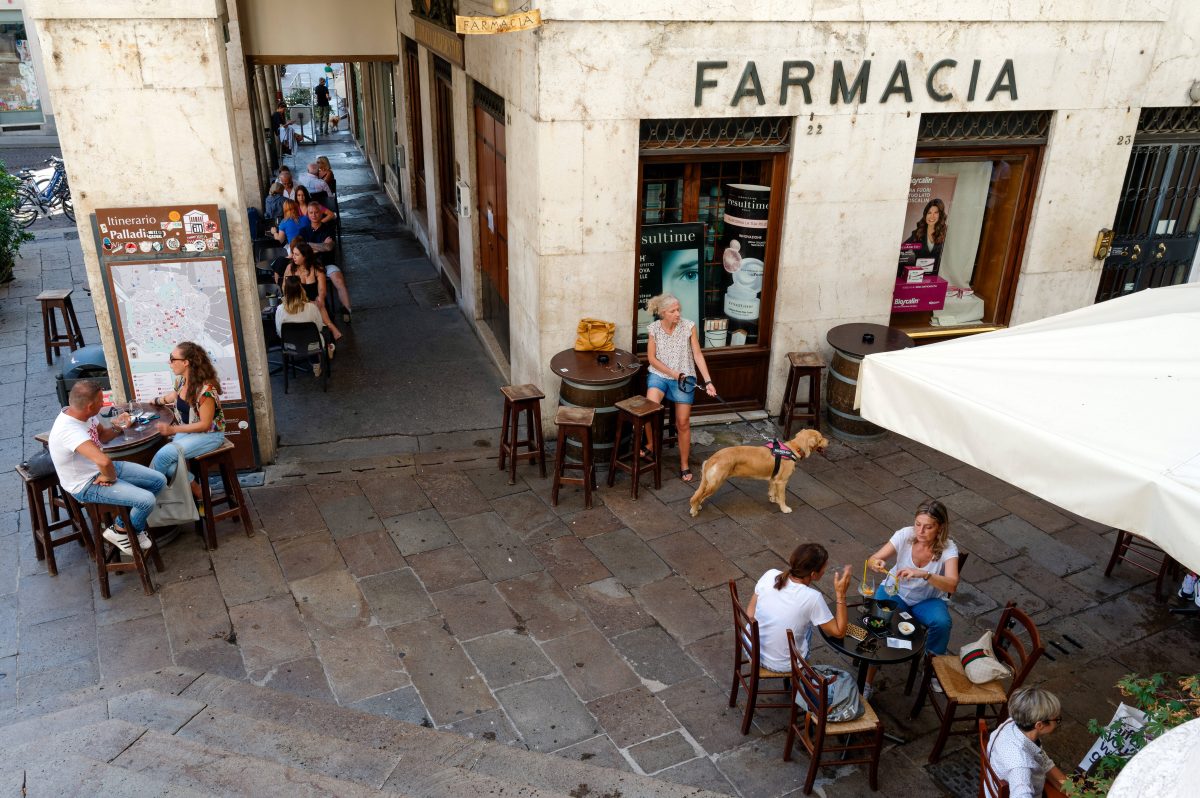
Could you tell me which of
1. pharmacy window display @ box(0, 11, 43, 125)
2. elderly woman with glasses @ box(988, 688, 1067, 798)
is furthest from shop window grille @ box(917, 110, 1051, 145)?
pharmacy window display @ box(0, 11, 43, 125)

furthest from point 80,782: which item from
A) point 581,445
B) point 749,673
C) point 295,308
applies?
point 295,308

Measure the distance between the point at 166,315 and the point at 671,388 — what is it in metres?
4.07

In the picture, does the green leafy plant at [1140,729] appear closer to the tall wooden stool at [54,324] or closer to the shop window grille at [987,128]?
the shop window grille at [987,128]

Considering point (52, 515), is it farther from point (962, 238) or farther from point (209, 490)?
point (962, 238)

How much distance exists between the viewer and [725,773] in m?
4.91

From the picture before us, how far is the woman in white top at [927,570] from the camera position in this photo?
5.27 meters

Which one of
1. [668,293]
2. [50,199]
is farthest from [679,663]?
[50,199]

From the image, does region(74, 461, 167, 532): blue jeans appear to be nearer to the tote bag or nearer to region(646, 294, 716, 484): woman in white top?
the tote bag

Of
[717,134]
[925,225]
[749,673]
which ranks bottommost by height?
[749,673]

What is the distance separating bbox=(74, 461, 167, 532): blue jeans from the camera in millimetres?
6090

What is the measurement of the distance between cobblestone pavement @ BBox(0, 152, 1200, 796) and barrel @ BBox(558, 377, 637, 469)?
0.39 m

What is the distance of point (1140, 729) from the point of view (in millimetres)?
4117

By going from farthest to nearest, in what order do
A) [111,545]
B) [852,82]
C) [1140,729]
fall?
[852,82], [111,545], [1140,729]

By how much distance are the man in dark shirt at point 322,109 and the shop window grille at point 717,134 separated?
2010 centimetres
